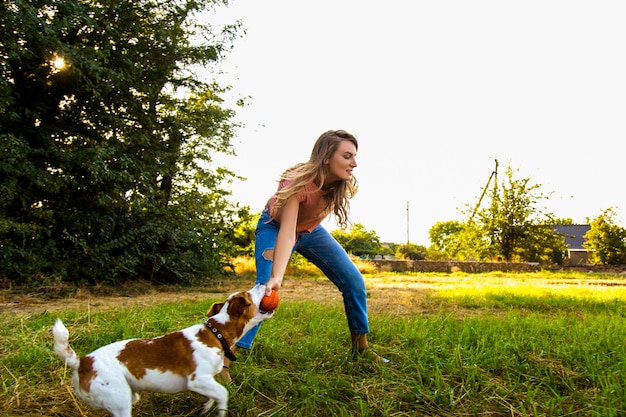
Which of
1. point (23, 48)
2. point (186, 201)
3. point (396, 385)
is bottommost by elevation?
point (396, 385)

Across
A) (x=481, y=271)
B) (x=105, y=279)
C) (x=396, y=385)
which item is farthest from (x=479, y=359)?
(x=481, y=271)

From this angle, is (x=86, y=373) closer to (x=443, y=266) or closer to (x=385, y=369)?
(x=385, y=369)

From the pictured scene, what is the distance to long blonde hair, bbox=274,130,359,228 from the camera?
3.27 m

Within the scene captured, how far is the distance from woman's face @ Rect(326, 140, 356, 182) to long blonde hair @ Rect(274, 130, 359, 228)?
1.1 inches

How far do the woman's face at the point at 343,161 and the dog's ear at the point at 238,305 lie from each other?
1249 mm

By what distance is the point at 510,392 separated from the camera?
2883 mm

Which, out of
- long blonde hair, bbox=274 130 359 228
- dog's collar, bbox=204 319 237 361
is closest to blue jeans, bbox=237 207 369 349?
long blonde hair, bbox=274 130 359 228

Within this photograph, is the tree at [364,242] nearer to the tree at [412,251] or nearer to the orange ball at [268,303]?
the tree at [412,251]

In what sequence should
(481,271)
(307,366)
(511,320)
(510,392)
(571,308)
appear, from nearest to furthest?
(510,392) → (307,366) → (511,320) → (571,308) → (481,271)

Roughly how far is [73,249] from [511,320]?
8270mm

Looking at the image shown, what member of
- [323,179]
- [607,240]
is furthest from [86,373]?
[607,240]

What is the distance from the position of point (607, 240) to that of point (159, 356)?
99.6 feet

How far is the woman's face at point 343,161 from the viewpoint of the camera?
345 centimetres

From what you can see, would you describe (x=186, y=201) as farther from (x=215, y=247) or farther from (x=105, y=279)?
(x=105, y=279)
